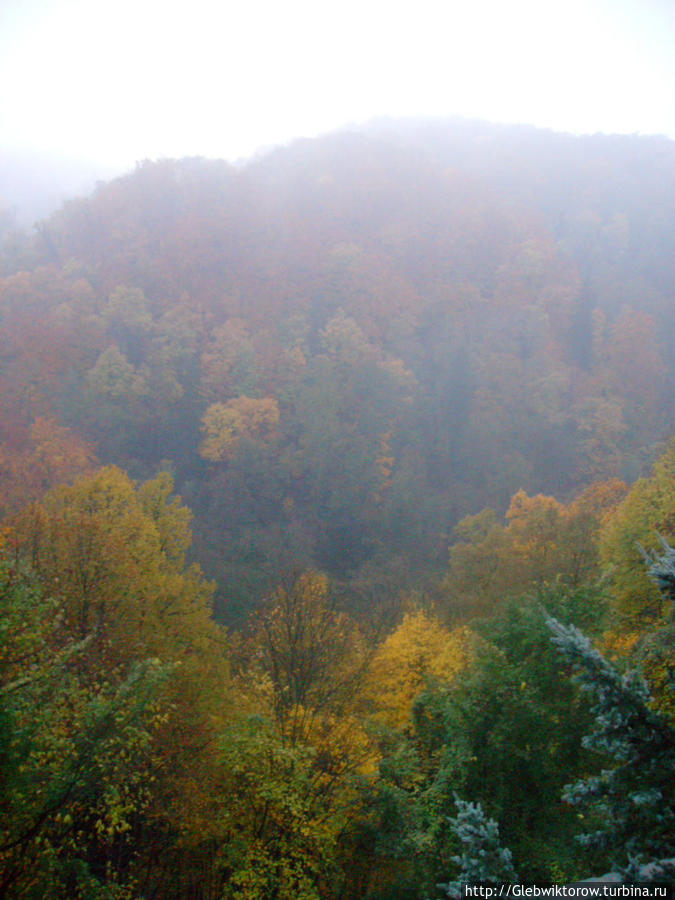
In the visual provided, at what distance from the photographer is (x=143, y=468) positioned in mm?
46688

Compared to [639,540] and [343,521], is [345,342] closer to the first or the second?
[343,521]

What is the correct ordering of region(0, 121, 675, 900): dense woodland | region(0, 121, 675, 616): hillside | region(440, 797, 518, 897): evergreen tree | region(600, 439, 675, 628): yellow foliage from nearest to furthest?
region(440, 797, 518, 897): evergreen tree < region(0, 121, 675, 900): dense woodland < region(600, 439, 675, 628): yellow foliage < region(0, 121, 675, 616): hillside

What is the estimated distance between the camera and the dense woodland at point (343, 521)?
8398 mm

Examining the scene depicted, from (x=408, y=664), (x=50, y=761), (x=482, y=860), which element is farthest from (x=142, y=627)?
(x=482, y=860)

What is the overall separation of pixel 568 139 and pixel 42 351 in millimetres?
95642

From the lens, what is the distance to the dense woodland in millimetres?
8398

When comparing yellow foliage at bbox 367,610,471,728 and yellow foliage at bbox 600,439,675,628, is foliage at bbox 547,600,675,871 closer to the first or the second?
yellow foliage at bbox 600,439,675,628

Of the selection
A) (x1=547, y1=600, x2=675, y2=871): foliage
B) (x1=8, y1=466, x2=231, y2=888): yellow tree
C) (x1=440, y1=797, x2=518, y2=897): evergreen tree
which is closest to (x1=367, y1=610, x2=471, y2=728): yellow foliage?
(x1=8, y1=466, x2=231, y2=888): yellow tree

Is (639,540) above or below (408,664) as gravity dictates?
above

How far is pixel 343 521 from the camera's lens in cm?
4478

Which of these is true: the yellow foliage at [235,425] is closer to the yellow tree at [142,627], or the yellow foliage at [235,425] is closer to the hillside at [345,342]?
the hillside at [345,342]

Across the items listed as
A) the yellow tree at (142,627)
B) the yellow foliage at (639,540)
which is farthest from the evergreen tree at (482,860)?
the yellow foliage at (639,540)

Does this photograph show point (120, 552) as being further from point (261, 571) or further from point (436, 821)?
point (261, 571)

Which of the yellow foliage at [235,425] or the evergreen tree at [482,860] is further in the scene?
the yellow foliage at [235,425]
